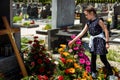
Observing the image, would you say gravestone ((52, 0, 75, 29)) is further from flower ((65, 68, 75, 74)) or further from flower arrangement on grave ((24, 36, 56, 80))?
flower ((65, 68, 75, 74))

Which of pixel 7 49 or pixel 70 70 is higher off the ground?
pixel 7 49

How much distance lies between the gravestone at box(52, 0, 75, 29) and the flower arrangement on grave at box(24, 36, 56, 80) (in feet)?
13.9

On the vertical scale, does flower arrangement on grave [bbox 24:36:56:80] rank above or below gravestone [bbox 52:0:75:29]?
below

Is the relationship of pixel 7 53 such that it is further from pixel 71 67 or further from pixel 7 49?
pixel 71 67

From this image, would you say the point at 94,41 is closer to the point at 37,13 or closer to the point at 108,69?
the point at 108,69

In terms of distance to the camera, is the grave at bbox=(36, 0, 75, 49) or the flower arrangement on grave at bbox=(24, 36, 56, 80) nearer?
the flower arrangement on grave at bbox=(24, 36, 56, 80)

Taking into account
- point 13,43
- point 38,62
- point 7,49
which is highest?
point 13,43

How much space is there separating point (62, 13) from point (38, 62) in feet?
16.2

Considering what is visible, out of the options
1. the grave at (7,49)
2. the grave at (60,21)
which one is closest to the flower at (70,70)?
the grave at (7,49)

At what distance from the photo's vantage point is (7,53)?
599cm

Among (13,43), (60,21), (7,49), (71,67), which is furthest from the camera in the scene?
(60,21)

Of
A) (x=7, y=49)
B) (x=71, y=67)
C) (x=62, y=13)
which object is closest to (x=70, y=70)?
(x=71, y=67)

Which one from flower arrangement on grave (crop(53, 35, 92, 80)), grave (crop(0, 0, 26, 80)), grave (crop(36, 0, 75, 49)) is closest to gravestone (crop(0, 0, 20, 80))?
grave (crop(0, 0, 26, 80))

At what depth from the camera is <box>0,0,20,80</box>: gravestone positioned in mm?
5867
